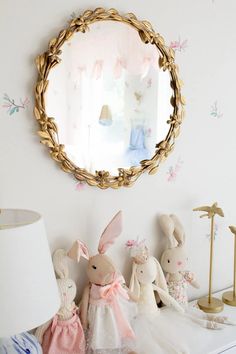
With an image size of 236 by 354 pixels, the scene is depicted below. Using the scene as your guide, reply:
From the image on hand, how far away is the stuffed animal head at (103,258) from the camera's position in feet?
4.36

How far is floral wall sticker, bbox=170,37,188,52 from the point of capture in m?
1.55

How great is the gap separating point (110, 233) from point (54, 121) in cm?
38

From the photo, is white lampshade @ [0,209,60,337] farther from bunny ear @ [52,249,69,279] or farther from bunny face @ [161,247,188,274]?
bunny face @ [161,247,188,274]

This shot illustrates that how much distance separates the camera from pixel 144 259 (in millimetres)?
1479

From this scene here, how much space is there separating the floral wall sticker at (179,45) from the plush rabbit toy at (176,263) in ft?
1.95

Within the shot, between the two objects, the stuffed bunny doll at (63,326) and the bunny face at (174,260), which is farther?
the bunny face at (174,260)

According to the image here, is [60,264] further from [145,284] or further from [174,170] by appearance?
[174,170]

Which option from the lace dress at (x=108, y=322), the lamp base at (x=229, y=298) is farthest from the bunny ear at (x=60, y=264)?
the lamp base at (x=229, y=298)

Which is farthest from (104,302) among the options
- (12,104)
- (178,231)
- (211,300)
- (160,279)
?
(12,104)

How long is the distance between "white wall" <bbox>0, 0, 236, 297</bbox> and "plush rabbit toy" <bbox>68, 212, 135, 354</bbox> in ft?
0.26

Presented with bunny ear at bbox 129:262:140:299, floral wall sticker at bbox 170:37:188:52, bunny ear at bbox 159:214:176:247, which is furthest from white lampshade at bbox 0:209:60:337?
floral wall sticker at bbox 170:37:188:52

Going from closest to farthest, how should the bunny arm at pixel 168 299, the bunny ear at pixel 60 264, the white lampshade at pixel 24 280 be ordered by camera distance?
the white lampshade at pixel 24 280 < the bunny ear at pixel 60 264 < the bunny arm at pixel 168 299

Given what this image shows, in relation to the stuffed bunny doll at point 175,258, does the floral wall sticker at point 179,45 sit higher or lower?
higher

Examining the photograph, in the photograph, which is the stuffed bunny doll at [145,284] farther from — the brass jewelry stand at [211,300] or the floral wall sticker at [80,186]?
the floral wall sticker at [80,186]
